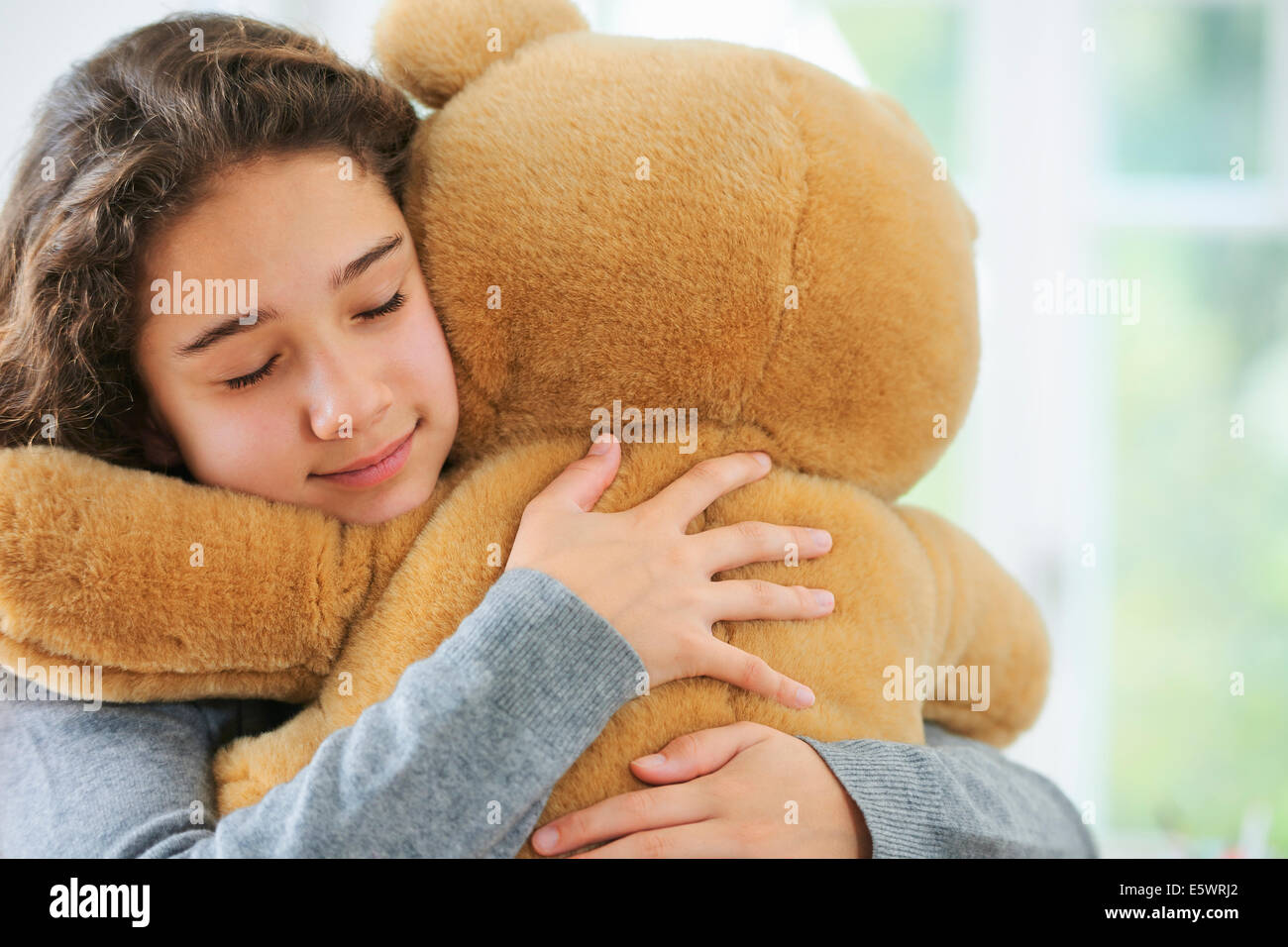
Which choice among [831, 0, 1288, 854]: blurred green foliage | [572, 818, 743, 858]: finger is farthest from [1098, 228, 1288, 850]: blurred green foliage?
[572, 818, 743, 858]: finger

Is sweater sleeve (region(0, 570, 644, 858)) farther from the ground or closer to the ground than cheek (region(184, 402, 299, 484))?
closer to the ground

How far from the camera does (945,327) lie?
30.1 inches

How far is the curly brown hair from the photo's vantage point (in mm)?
669

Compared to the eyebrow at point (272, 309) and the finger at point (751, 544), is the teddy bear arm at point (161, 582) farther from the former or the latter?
the finger at point (751, 544)

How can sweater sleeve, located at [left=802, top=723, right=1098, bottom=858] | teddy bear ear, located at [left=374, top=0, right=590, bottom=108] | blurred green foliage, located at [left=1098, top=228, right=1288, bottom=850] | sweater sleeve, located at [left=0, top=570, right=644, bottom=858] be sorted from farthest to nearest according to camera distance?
1. blurred green foliage, located at [left=1098, top=228, right=1288, bottom=850]
2. teddy bear ear, located at [left=374, top=0, right=590, bottom=108]
3. sweater sleeve, located at [left=802, top=723, right=1098, bottom=858]
4. sweater sleeve, located at [left=0, top=570, right=644, bottom=858]

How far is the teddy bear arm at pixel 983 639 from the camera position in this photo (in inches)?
32.7

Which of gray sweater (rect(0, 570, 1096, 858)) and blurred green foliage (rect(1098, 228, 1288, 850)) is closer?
gray sweater (rect(0, 570, 1096, 858))

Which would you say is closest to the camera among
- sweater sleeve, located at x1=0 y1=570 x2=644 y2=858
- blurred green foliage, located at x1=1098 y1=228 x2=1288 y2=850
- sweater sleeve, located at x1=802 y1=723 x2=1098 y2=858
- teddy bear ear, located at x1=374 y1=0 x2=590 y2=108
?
sweater sleeve, located at x1=0 y1=570 x2=644 y2=858

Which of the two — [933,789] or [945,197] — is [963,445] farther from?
[933,789]

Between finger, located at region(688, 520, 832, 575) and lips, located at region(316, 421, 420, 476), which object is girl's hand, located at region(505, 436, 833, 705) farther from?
lips, located at region(316, 421, 420, 476)

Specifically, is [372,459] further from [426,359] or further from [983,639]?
[983,639]

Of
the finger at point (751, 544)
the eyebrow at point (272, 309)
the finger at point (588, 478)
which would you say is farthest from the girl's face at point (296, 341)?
the finger at point (751, 544)

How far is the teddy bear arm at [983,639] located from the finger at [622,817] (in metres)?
0.29

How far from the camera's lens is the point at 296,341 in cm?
68
